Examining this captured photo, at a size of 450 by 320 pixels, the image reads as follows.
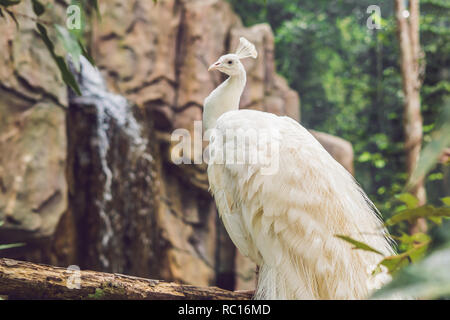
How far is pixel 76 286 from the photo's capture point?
1173 mm

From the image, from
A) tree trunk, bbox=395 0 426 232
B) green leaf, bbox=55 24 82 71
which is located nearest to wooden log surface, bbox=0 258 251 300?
green leaf, bbox=55 24 82 71

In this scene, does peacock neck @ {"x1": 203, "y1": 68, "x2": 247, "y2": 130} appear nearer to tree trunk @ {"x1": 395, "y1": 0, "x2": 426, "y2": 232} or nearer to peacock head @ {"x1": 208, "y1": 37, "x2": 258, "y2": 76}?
peacock head @ {"x1": 208, "y1": 37, "x2": 258, "y2": 76}

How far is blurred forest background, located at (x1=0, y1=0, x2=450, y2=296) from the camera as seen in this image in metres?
3.26

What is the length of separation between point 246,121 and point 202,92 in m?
3.15

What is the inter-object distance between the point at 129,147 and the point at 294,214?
321cm

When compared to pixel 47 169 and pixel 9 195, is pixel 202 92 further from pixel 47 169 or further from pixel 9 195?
pixel 9 195

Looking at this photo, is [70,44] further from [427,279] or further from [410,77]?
[410,77]

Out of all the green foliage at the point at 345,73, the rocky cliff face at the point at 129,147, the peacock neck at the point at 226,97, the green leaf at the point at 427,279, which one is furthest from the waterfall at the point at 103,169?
the green leaf at the point at 427,279

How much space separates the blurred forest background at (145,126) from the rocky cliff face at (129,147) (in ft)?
0.04

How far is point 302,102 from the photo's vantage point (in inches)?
270

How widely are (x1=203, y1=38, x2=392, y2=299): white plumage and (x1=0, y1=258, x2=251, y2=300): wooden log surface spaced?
0.73 feet

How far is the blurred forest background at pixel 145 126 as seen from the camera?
128 inches

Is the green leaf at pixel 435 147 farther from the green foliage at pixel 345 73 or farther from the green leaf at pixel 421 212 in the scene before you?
the green foliage at pixel 345 73

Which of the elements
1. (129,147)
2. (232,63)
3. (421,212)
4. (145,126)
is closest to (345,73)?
(145,126)
